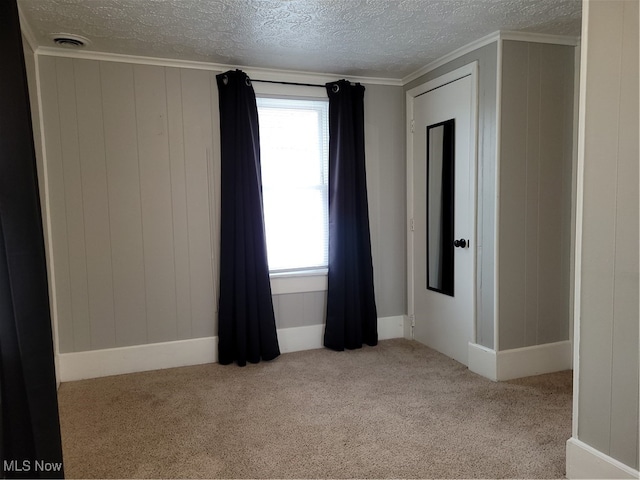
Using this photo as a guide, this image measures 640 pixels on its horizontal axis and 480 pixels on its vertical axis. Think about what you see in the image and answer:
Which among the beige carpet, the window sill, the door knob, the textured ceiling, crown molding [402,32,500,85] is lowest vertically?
the beige carpet

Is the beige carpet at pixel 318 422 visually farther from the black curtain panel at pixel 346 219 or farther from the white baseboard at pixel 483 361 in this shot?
the black curtain panel at pixel 346 219

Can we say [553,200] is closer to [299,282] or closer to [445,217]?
[445,217]

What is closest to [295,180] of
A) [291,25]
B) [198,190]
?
[198,190]

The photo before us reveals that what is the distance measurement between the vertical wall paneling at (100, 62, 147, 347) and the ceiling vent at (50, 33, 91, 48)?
23 centimetres

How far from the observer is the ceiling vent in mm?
2801

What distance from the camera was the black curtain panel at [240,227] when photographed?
3.40 m

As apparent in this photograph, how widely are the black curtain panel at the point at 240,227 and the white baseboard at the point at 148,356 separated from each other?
178mm

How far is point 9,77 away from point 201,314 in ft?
7.47

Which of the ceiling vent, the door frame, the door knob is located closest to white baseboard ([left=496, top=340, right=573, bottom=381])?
the door frame

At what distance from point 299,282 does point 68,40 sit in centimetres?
234

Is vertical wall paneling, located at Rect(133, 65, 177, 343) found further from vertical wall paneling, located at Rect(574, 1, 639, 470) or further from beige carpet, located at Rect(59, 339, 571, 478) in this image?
vertical wall paneling, located at Rect(574, 1, 639, 470)

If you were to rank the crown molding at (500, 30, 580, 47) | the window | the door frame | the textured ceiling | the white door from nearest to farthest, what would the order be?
the textured ceiling → the crown molding at (500, 30, 580, 47) → the door frame → the white door → the window

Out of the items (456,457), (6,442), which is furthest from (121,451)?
(456,457)

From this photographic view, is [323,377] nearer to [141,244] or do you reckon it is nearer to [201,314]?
[201,314]
